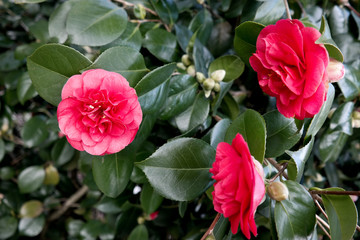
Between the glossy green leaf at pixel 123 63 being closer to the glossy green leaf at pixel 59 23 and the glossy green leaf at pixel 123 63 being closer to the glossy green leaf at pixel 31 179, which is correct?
the glossy green leaf at pixel 59 23

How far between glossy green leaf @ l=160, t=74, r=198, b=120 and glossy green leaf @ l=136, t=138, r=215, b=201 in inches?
4.3

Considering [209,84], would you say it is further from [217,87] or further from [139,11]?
[139,11]

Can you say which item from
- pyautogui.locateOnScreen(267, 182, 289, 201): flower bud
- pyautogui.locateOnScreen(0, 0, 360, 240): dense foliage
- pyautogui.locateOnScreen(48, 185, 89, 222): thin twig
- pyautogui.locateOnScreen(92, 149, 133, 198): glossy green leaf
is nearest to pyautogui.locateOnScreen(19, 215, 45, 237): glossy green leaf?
pyautogui.locateOnScreen(0, 0, 360, 240): dense foliage

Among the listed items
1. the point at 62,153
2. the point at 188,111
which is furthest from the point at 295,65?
the point at 62,153

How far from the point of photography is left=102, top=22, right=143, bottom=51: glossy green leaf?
0.65 metres

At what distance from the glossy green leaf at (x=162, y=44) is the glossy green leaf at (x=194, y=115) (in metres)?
0.13

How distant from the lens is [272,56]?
0.46m

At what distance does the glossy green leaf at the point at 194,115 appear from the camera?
65cm

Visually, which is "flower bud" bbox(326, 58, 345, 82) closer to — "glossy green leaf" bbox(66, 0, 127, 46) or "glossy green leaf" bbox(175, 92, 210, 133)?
"glossy green leaf" bbox(175, 92, 210, 133)

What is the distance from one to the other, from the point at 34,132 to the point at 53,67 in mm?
700

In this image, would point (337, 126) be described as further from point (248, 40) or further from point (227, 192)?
point (227, 192)

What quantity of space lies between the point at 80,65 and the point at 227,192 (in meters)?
0.32

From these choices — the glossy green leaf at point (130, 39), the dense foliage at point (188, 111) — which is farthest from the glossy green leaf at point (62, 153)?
the glossy green leaf at point (130, 39)

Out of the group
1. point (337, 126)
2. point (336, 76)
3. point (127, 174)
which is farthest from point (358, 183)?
point (127, 174)
